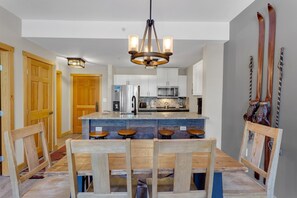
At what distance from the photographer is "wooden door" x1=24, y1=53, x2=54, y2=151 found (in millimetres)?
3391

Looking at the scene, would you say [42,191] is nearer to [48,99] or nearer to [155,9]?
[155,9]

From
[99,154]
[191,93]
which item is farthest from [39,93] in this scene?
[191,93]

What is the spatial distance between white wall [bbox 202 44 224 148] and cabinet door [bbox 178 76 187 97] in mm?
2475

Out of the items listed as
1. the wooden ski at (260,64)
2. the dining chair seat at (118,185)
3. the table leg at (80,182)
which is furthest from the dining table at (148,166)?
the wooden ski at (260,64)

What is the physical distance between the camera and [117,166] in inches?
53.7

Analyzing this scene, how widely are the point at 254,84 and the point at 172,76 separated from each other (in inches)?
137

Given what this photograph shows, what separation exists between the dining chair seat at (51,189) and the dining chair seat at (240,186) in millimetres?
1368

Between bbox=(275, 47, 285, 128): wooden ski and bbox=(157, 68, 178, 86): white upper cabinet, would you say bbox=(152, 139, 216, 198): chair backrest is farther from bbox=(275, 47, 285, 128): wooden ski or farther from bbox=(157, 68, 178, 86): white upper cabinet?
bbox=(157, 68, 178, 86): white upper cabinet

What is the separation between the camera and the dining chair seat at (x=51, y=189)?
148cm

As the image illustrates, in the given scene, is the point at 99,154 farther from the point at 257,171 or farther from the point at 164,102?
Result: the point at 164,102

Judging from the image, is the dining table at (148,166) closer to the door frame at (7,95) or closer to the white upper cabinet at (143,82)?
the door frame at (7,95)

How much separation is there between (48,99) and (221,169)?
399 centimetres

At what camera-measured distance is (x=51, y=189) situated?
1572 mm

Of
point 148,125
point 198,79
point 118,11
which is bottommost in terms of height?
point 148,125
